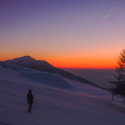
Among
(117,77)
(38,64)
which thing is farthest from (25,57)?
(117,77)

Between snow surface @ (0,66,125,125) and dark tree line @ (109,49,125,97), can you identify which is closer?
snow surface @ (0,66,125,125)

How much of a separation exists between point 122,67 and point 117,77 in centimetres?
132

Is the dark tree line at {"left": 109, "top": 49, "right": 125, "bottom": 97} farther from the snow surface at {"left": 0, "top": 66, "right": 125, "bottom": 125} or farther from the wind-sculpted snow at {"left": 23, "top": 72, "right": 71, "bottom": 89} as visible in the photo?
the wind-sculpted snow at {"left": 23, "top": 72, "right": 71, "bottom": 89}

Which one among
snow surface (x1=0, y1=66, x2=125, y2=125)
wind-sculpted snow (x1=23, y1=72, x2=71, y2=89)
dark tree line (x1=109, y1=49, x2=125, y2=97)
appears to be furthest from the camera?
wind-sculpted snow (x1=23, y1=72, x2=71, y2=89)

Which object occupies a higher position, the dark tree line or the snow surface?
the dark tree line

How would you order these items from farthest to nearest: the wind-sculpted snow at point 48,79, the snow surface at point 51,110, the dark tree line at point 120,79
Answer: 1. the wind-sculpted snow at point 48,79
2. the dark tree line at point 120,79
3. the snow surface at point 51,110

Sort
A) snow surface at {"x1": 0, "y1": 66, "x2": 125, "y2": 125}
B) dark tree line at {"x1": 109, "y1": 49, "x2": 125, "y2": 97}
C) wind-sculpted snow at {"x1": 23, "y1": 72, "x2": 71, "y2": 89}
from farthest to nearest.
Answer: wind-sculpted snow at {"x1": 23, "y1": 72, "x2": 71, "y2": 89} < dark tree line at {"x1": 109, "y1": 49, "x2": 125, "y2": 97} < snow surface at {"x1": 0, "y1": 66, "x2": 125, "y2": 125}

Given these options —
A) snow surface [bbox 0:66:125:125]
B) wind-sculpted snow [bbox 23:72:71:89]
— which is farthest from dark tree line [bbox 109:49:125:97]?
wind-sculpted snow [bbox 23:72:71:89]

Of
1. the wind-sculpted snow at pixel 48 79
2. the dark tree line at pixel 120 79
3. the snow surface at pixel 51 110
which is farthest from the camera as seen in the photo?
the wind-sculpted snow at pixel 48 79

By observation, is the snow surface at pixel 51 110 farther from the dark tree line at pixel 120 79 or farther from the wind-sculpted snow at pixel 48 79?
the wind-sculpted snow at pixel 48 79

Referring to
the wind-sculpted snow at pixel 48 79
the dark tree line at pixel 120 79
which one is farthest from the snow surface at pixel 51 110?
the wind-sculpted snow at pixel 48 79

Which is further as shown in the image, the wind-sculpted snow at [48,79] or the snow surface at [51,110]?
the wind-sculpted snow at [48,79]

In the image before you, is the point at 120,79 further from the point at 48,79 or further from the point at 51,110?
the point at 48,79

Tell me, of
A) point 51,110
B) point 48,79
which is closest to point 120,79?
point 51,110
